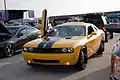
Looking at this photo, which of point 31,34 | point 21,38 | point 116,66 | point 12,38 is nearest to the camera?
point 116,66

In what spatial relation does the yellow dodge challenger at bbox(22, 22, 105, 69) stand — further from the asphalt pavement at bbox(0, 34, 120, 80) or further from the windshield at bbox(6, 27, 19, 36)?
the windshield at bbox(6, 27, 19, 36)

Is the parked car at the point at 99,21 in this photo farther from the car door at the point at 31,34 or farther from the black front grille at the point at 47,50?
the black front grille at the point at 47,50

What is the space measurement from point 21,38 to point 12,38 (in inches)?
23.3

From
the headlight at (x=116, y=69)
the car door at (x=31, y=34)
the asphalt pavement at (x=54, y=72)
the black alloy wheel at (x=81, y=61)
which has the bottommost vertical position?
the asphalt pavement at (x=54, y=72)

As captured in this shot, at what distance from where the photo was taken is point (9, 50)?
985 centimetres

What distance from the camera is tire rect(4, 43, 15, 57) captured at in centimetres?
964

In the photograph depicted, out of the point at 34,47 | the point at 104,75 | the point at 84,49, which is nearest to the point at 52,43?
the point at 34,47

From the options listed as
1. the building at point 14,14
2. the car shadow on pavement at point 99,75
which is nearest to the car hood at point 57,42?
the car shadow on pavement at point 99,75

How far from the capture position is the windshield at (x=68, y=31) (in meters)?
7.90

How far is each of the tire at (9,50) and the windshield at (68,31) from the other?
222cm

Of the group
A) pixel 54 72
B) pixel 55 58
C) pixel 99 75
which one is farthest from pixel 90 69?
pixel 55 58

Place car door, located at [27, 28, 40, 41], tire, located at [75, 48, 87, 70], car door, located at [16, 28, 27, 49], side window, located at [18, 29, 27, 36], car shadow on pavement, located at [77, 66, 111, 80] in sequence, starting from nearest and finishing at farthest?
car shadow on pavement, located at [77, 66, 111, 80] → tire, located at [75, 48, 87, 70] → car door, located at [16, 28, 27, 49] → side window, located at [18, 29, 27, 36] → car door, located at [27, 28, 40, 41]

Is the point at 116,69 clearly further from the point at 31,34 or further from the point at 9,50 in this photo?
the point at 31,34

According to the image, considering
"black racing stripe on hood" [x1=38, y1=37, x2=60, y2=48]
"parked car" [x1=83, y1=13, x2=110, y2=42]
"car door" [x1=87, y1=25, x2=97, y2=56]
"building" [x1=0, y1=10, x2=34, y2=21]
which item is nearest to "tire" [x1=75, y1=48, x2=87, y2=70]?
"car door" [x1=87, y1=25, x2=97, y2=56]
